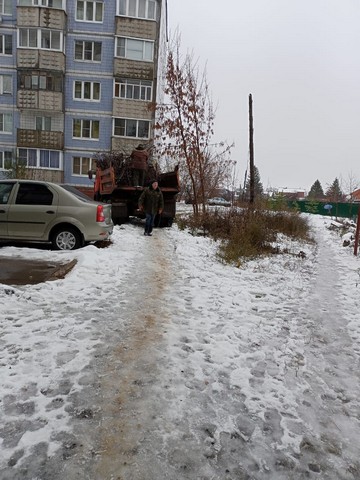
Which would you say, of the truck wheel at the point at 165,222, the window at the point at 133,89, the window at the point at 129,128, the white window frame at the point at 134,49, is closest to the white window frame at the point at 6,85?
the window at the point at 133,89

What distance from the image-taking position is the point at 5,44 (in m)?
28.8

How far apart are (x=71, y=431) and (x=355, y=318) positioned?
14.2ft

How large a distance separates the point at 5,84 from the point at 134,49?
11.0m

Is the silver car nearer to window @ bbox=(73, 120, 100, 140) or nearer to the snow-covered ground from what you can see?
the snow-covered ground

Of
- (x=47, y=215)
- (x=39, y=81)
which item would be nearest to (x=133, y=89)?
(x=39, y=81)

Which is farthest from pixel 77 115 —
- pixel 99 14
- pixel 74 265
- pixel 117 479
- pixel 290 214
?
pixel 117 479

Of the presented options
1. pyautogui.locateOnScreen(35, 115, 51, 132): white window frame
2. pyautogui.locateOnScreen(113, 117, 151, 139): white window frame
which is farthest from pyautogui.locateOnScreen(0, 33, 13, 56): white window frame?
pyautogui.locateOnScreen(113, 117, 151, 139): white window frame

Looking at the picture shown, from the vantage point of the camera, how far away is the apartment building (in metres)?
27.8

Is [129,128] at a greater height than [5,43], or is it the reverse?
[5,43]

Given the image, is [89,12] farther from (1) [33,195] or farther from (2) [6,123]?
(1) [33,195]

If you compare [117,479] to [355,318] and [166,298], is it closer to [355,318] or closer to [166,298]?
[166,298]

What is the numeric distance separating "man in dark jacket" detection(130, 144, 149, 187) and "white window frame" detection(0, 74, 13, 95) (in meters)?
22.1

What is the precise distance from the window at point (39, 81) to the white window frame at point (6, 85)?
1.70m

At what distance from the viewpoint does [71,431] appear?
2.33 metres
